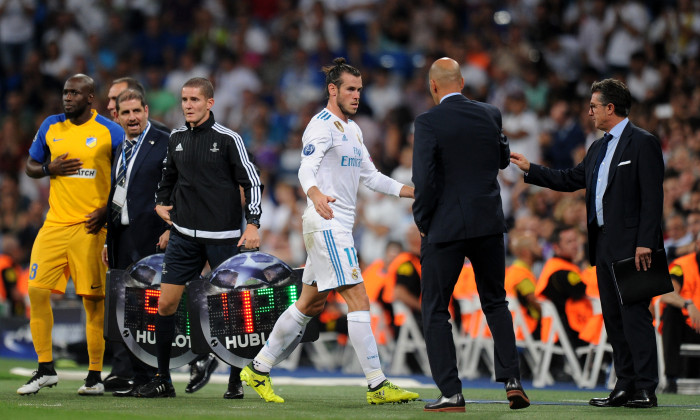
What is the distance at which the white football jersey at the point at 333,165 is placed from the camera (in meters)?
7.96

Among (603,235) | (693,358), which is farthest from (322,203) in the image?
(693,358)

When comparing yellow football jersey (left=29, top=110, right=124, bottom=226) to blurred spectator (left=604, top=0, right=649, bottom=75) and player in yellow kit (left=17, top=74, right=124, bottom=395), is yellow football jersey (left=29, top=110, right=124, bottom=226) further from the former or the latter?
blurred spectator (left=604, top=0, right=649, bottom=75)

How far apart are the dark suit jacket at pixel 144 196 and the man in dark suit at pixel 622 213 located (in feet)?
10.3

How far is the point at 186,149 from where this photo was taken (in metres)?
8.58

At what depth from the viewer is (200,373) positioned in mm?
9703

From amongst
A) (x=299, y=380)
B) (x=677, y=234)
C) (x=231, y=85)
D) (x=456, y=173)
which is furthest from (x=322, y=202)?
(x=231, y=85)

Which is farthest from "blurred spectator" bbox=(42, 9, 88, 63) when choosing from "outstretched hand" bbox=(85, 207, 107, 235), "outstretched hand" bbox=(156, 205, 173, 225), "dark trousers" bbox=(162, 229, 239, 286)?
"dark trousers" bbox=(162, 229, 239, 286)

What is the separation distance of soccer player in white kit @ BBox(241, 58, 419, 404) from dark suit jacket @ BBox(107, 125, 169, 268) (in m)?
1.67

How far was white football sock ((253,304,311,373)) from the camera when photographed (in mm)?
8234

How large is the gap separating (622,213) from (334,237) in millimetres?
2145

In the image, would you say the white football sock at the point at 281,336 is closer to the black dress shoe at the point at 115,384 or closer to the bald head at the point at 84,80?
the black dress shoe at the point at 115,384

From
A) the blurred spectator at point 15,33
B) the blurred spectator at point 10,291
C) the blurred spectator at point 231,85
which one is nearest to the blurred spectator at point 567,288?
the blurred spectator at point 10,291

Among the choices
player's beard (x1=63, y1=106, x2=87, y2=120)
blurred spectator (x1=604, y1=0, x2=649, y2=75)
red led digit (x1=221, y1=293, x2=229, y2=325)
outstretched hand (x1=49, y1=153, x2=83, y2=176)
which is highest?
blurred spectator (x1=604, y1=0, x2=649, y2=75)

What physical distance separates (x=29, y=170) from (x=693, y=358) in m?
6.61
